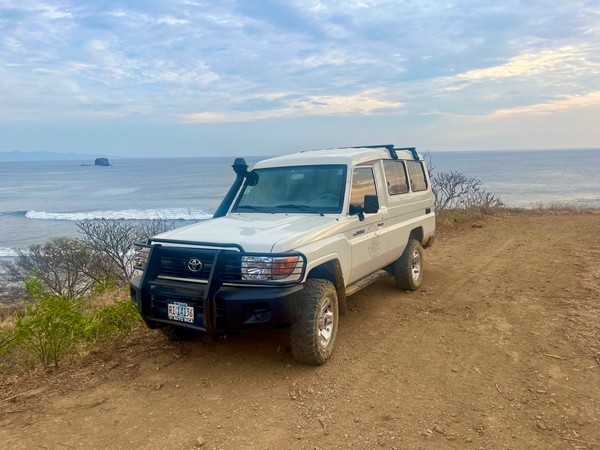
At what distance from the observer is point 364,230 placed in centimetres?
492

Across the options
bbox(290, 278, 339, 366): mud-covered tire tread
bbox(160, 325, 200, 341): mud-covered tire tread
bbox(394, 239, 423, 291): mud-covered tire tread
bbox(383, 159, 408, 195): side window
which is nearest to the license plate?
bbox(160, 325, 200, 341): mud-covered tire tread

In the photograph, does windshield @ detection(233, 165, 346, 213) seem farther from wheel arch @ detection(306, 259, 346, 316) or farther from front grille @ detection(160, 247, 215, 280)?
front grille @ detection(160, 247, 215, 280)

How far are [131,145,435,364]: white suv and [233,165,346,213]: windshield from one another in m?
0.01

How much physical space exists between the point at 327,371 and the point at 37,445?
237 centimetres

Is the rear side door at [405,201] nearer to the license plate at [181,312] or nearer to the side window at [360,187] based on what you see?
the side window at [360,187]

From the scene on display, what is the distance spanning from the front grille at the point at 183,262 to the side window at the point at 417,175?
→ 393cm

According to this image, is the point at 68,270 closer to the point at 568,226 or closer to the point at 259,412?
the point at 259,412

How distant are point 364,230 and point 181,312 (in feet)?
7.54

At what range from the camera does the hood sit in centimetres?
366

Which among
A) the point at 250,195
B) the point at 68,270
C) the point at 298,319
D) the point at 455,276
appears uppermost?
the point at 250,195

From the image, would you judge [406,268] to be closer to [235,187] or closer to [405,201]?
[405,201]

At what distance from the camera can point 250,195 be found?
5289 mm

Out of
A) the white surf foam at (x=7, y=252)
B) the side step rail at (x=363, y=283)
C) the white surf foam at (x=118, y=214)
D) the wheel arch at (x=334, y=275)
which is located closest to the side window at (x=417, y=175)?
the side step rail at (x=363, y=283)

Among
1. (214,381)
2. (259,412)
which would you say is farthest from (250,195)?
(259,412)
